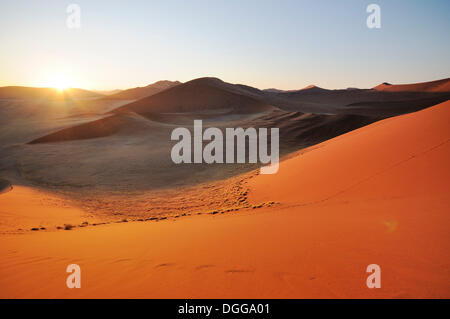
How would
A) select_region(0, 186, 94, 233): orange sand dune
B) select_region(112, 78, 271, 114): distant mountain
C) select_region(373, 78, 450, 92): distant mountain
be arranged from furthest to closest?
1. select_region(373, 78, 450, 92): distant mountain
2. select_region(112, 78, 271, 114): distant mountain
3. select_region(0, 186, 94, 233): orange sand dune

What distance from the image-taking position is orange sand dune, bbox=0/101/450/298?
2291 millimetres

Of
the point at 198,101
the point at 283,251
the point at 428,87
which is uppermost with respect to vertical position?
the point at 428,87

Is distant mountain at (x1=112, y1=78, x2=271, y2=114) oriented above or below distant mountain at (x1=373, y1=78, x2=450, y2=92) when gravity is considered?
below

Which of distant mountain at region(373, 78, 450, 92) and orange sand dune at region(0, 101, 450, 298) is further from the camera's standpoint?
distant mountain at region(373, 78, 450, 92)

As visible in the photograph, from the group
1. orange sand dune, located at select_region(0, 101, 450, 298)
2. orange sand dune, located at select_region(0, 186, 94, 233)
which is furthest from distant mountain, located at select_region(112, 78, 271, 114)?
orange sand dune, located at select_region(0, 101, 450, 298)

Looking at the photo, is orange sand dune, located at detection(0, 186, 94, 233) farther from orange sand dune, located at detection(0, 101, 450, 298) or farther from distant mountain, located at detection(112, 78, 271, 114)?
distant mountain, located at detection(112, 78, 271, 114)

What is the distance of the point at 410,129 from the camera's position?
757 centimetres

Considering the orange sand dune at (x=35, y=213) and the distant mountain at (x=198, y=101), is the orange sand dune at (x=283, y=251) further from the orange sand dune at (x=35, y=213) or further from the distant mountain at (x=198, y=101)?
the distant mountain at (x=198, y=101)

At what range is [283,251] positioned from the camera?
291cm

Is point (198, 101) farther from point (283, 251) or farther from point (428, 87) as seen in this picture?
point (428, 87)

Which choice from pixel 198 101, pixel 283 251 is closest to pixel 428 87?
pixel 198 101

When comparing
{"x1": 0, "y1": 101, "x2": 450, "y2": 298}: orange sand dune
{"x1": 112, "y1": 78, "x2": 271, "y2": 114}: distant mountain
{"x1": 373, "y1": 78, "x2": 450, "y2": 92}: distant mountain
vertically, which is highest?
{"x1": 373, "y1": 78, "x2": 450, "y2": 92}: distant mountain

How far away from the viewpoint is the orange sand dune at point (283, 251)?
229 cm
